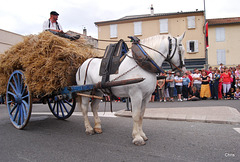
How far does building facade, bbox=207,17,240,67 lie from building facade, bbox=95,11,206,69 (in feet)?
5.94

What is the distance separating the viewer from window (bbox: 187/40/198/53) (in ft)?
78.3

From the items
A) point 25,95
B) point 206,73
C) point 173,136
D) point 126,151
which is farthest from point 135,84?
point 206,73

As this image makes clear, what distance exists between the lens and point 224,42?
80.9ft

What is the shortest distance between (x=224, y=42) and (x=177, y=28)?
620 cm

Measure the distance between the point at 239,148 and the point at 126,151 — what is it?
1.94 metres

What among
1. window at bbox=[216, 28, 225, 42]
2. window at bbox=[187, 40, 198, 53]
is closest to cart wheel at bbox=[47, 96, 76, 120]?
window at bbox=[187, 40, 198, 53]

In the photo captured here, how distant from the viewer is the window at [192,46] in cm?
2386

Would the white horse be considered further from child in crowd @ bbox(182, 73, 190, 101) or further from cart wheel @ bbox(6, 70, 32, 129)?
child in crowd @ bbox(182, 73, 190, 101)

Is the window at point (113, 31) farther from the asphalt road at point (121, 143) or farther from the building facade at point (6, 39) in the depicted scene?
the asphalt road at point (121, 143)

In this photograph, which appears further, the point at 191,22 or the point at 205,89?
the point at 191,22

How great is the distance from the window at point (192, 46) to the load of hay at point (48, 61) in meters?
21.5

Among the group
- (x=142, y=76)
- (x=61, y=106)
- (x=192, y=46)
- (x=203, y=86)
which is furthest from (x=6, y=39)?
(x=192, y=46)

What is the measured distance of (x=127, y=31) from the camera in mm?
25719

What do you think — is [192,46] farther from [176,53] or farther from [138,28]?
[176,53]
